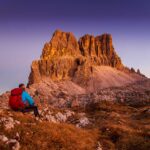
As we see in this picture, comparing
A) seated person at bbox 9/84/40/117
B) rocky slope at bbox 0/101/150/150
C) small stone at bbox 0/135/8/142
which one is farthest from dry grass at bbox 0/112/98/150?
seated person at bbox 9/84/40/117

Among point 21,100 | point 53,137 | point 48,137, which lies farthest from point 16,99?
point 53,137

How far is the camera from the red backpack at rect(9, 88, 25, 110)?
20.9 metres

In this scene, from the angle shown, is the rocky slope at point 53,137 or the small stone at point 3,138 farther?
the rocky slope at point 53,137

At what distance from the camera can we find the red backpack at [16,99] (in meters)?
20.9

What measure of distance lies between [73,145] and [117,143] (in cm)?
488

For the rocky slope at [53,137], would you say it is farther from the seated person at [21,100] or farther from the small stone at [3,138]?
the seated person at [21,100]

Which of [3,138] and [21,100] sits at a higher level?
[21,100]

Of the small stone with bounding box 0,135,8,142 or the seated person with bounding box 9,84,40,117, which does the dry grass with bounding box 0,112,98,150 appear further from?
the seated person with bounding box 9,84,40,117

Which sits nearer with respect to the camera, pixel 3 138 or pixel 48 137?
pixel 3 138

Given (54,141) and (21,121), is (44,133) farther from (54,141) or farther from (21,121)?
(21,121)

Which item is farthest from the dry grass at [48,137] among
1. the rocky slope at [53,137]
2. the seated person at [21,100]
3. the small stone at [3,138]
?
the seated person at [21,100]

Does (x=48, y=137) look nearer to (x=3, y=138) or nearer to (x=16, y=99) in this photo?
(x=3, y=138)

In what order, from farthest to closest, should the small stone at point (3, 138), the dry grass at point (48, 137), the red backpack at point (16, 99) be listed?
the red backpack at point (16, 99) < the dry grass at point (48, 137) < the small stone at point (3, 138)

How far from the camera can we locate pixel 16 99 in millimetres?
21516
